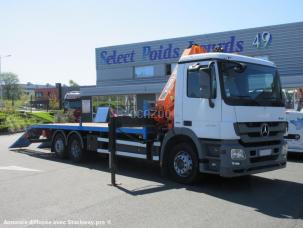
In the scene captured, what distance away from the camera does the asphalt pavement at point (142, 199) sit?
241 inches

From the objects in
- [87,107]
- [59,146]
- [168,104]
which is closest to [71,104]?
[87,107]

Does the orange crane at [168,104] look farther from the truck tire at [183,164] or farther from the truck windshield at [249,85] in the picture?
the truck windshield at [249,85]

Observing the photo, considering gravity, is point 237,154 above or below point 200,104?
below

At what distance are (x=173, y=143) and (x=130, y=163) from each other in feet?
11.5

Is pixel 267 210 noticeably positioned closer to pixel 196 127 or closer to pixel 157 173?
pixel 196 127

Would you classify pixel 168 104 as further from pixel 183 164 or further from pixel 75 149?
pixel 75 149

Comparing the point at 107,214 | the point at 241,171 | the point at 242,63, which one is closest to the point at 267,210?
the point at 241,171

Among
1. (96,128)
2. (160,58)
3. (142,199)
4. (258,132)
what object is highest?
(160,58)

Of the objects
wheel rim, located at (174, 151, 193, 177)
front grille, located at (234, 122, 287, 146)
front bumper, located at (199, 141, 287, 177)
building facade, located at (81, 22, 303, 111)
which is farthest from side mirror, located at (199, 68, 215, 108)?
building facade, located at (81, 22, 303, 111)

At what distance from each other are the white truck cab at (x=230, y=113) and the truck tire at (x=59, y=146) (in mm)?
5515

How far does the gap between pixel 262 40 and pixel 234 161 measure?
2036cm

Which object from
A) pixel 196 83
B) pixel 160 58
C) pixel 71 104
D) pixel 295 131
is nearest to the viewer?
pixel 196 83

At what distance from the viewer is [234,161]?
775cm

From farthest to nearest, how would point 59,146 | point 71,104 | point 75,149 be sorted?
point 71,104
point 59,146
point 75,149
